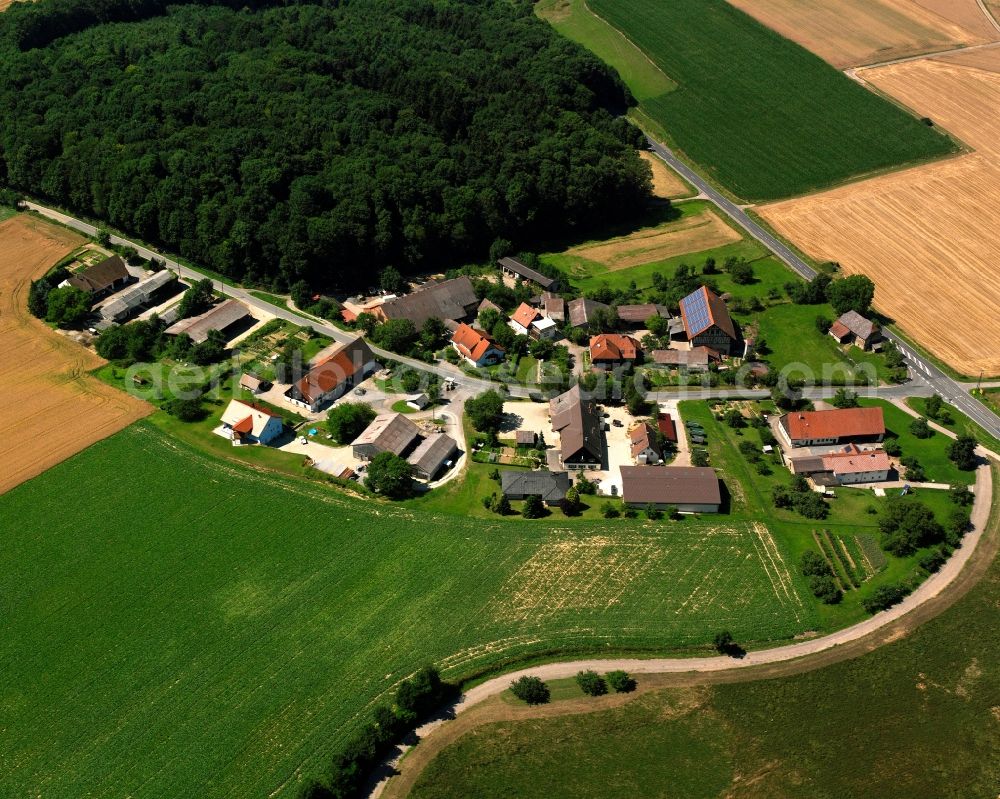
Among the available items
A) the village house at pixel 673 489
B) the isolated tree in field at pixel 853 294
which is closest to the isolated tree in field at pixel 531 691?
the village house at pixel 673 489

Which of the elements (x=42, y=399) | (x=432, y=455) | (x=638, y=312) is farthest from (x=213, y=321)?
(x=638, y=312)

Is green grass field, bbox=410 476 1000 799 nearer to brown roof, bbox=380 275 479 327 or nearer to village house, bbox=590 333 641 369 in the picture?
village house, bbox=590 333 641 369

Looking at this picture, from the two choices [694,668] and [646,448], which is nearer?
[694,668]

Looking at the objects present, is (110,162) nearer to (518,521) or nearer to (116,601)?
(116,601)

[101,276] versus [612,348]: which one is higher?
[612,348]

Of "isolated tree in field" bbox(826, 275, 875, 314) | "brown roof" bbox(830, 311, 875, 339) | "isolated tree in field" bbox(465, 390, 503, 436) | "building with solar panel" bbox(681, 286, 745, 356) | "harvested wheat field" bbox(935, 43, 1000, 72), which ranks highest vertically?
"harvested wheat field" bbox(935, 43, 1000, 72)

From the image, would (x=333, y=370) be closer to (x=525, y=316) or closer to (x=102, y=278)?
(x=525, y=316)

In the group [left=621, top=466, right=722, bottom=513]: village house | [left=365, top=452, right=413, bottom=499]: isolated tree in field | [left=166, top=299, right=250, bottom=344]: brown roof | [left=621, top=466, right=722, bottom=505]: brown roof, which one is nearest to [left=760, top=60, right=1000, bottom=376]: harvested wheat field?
[left=621, top=466, right=722, bottom=505]: brown roof
